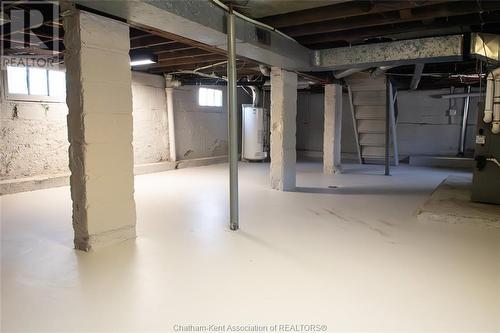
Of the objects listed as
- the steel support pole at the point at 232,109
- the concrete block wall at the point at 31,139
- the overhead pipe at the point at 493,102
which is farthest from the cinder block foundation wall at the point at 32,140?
the overhead pipe at the point at 493,102

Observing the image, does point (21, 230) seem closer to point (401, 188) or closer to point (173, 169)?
point (173, 169)

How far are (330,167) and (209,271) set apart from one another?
4772 millimetres

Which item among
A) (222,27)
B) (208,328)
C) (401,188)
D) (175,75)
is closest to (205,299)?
(208,328)

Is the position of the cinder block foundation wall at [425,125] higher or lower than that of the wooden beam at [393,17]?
lower

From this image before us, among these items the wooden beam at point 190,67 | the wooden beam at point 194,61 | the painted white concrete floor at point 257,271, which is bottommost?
the painted white concrete floor at point 257,271

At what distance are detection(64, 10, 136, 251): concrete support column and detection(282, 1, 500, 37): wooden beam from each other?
181 cm

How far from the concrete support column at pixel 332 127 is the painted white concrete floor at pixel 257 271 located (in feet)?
8.60

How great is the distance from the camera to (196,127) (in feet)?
25.7

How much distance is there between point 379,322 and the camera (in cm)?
175

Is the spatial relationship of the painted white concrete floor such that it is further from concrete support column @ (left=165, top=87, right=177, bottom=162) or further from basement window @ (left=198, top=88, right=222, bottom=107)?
basement window @ (left=198, top=88, right=222, bottom=107)

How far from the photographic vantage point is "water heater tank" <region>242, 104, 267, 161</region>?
8156 mm

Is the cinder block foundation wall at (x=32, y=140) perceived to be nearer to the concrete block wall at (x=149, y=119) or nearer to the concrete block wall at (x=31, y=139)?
the concrete block wall at (x=31, y=139)

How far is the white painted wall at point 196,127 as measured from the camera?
7.45m

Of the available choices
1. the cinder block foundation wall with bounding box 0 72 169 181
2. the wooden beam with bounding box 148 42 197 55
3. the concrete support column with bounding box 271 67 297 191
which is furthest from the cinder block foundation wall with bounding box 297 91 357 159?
the cinder block foundation wall with bounding box 0 72 169 181
